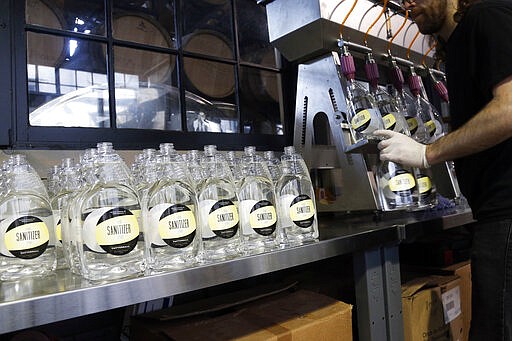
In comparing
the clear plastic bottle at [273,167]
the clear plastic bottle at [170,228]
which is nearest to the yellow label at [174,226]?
the clear plastic bottle at [170,228]

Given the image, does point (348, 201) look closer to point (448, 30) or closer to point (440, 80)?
point (448, 30)

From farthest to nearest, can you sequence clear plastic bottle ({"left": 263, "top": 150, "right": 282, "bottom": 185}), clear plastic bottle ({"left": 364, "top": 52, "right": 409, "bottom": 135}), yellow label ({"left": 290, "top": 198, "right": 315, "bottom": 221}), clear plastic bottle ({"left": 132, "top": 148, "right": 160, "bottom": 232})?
clear plastic bottle ({"left": 364, "top": 52, "right": 409, "bottom": 135})
clear plastic bottle ({"left": 263, "top": 150, "right": 282, "bottom": 185})
yellow label ({"left": 290, "top": 198, "right": 315, "bottom": 221})
clear plastic bottle ({"left": 132, "top": 148, "right": 160, "bottom": 232})

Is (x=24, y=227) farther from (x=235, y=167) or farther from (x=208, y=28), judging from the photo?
(x=208, y=28)

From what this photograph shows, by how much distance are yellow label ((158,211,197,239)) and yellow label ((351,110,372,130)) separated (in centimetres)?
69

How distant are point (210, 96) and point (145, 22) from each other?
0.40m

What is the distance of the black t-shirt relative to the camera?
98 centimetres

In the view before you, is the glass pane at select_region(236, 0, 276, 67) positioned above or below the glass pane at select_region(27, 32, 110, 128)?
above

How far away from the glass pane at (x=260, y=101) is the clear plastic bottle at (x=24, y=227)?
117 cm

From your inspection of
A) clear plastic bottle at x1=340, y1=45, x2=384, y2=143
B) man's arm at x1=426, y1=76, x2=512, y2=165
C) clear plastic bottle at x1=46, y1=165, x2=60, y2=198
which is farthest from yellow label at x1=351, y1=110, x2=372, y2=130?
clear plastic bottle at x1=46, y1=165, x2=60, y2=198

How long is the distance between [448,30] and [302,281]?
0.96 meters

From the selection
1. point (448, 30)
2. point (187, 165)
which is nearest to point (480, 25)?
point (448, 30)

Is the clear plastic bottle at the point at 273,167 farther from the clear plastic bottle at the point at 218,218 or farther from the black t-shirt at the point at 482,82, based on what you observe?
the black t-shirt at the point at 482,82

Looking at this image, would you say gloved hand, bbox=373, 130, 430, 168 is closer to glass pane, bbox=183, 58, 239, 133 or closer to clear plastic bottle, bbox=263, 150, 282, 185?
clear plastic bottle, bbox=263, 150, 282, 185

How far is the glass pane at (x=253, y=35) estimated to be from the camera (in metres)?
1.97
